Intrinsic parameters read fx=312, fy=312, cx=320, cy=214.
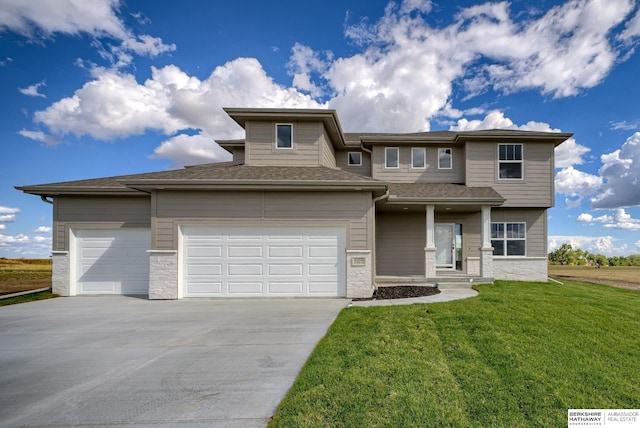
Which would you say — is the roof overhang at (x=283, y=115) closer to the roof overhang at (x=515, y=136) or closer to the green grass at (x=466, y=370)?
the roof overhang at (x=515, y=136)

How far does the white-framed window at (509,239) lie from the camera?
44.5 ft

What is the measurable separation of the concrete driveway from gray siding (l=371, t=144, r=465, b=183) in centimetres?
782

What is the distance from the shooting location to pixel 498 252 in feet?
44.5

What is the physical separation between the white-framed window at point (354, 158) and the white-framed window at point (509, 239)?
661 centimetres

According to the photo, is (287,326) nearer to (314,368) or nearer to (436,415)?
(314,368)

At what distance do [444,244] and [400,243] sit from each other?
207cm

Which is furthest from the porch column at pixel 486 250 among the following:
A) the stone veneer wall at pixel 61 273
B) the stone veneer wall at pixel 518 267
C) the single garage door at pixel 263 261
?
the stone veneer wall at pixel 61 273

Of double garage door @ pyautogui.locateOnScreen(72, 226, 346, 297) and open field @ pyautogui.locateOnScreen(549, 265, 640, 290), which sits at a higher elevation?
double garage door @ pyautogui.locateOnScreen(72, 226, 346, 297)

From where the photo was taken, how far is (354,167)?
14.9 metres

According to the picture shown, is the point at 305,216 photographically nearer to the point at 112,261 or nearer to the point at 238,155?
the point at 112,261

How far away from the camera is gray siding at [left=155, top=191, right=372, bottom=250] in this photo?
31.8ft

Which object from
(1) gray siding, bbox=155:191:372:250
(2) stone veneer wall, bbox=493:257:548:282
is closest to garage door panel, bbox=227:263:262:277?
(1) gray siding, bbox=155:191:372:250

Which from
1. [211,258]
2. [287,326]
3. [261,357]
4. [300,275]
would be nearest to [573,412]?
[261,357]

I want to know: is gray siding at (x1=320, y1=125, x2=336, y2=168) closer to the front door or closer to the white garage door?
the front door
